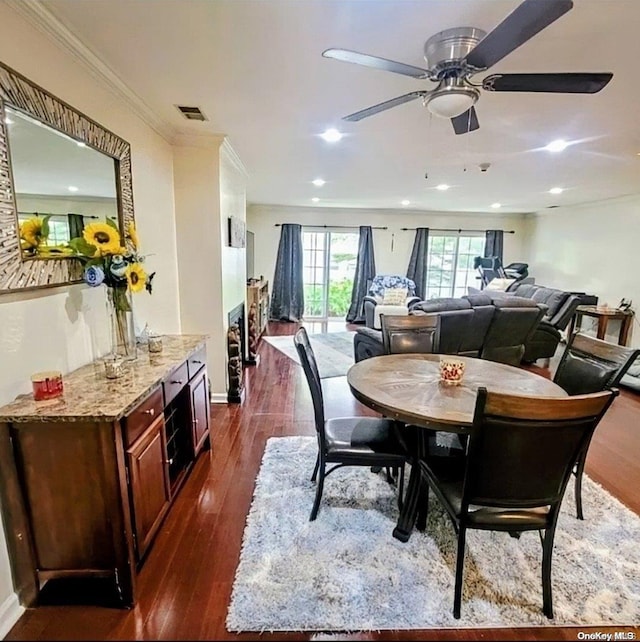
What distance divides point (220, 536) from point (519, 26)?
248 centimetres

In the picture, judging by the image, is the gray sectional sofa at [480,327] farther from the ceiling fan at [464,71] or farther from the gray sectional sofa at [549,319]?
the ceiling fan at [464,71]

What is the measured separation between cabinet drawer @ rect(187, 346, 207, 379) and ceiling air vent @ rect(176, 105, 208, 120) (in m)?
1.66

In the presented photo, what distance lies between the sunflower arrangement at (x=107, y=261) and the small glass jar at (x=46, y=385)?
464 mm

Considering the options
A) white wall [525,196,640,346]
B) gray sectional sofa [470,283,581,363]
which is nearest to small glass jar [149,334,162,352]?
gray sectional sofa [470,283,581,363]

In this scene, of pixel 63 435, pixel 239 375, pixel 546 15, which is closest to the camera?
pixel 546 15

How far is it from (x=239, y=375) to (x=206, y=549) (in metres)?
1.98

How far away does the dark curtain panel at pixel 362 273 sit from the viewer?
801cm

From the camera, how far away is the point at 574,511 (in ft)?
7.14

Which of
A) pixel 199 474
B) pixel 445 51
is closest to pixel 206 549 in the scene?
pixel 199 474

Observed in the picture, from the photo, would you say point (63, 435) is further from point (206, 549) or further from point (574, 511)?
point (574, 511)

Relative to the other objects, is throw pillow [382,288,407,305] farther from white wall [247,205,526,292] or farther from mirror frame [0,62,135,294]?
mirror frame [0,62,135,294]

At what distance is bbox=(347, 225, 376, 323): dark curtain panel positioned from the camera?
8.01 m

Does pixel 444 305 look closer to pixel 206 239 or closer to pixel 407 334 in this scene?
pixel 407 334

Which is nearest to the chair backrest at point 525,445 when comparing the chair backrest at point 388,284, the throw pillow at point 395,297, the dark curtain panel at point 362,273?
the throw pillow at point 395,297
